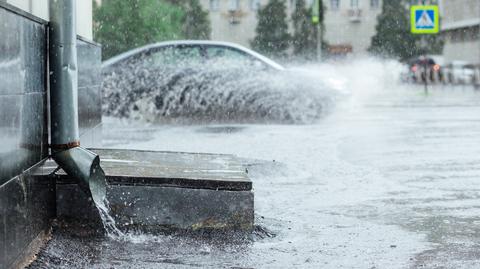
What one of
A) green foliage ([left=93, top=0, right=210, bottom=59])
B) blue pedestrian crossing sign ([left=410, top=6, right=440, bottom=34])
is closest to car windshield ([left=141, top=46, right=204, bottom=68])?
blue pedestrian crossing sign ([left=410, top=6, right=440, bottom=34])

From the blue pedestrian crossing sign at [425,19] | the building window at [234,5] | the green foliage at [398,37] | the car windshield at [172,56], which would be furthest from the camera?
the building window at [234,5]

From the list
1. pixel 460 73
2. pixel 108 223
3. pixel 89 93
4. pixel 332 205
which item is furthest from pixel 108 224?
pixel 460 73

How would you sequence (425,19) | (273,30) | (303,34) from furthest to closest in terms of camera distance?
1. (273,30)
2. (303,34)
3. (425,19)

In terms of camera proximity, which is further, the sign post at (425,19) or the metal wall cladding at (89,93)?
the sign post at (425,19)

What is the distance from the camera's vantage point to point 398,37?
78750 mm

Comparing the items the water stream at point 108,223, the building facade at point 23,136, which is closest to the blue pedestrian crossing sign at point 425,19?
the building facade at point 23,136

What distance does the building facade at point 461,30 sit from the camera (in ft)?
198

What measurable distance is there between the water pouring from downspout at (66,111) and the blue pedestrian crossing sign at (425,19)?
2517cm

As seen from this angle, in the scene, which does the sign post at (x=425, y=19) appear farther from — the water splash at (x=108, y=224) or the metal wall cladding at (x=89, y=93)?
the water splash at (x=108, y=224)

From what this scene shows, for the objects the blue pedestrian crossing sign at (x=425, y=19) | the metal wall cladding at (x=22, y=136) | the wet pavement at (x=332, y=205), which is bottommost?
the wet pavement at (x=332, y=205)

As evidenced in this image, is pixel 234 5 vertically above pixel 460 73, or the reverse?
pixel 234 5

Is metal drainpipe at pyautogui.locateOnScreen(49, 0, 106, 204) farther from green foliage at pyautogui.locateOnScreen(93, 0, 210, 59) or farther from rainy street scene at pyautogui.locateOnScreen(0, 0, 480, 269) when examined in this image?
green foliage at pyautogui.locateOnScreen(93, 0, 210, 59)

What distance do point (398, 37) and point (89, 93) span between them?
71.9 meters

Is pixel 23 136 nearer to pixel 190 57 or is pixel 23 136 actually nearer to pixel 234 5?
pixel 190 57
